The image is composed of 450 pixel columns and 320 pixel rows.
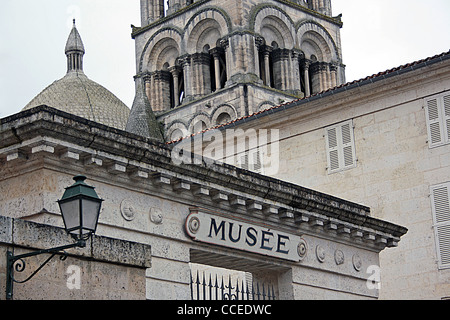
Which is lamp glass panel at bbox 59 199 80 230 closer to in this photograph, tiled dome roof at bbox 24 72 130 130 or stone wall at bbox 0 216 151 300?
stone wall at bbox 0 216 151 300

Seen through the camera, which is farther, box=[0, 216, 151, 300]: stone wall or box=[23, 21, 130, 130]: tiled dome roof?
box=[23, 21, 130, 130]: tiled dome roof

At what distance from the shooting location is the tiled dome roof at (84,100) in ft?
208

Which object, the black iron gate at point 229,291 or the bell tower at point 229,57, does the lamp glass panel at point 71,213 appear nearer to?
the black iron gate at point 229,291

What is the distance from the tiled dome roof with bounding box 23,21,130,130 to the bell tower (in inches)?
376

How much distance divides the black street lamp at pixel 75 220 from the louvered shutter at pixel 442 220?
13329mm

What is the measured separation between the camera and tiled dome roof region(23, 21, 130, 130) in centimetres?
6344

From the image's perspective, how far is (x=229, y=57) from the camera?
4941 centimetres

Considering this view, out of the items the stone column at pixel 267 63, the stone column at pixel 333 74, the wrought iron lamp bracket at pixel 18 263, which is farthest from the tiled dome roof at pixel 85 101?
the wrought iron lamp bracket at pixel 18 263

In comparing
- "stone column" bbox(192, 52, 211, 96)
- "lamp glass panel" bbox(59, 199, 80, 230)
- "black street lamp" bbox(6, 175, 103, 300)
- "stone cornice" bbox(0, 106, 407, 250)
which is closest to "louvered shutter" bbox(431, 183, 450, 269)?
"stone cornice" bbox(0, 106, 407, 250)

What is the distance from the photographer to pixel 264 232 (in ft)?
51.5

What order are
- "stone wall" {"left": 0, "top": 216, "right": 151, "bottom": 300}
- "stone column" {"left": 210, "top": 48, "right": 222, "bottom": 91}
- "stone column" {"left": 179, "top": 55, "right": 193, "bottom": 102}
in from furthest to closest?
"stone column" {"left": 179, "top": 55, "right": 193, "bottom": 102} < "stone column" {"left": 210, "top": 48, "right": 222, "bottom": 91} < "stone wall" {"left": 0, "top": 216, "right": 151, "bottom": 300}

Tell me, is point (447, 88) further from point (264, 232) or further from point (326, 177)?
point (264, 232)
